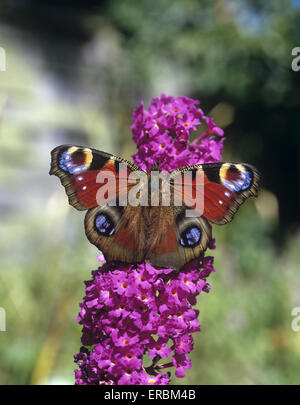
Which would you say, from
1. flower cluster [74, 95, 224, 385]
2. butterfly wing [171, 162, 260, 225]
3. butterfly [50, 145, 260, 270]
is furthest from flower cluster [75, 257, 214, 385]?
butterfly wing [171, 162, 260, 225]

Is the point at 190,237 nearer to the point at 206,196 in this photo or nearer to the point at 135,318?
the point at 206,196

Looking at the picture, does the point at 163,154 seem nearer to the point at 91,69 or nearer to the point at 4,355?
the point at 4,355

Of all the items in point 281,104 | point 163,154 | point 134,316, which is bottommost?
point 134,316

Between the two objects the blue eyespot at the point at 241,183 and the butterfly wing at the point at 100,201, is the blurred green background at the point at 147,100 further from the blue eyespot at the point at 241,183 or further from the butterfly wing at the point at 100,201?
the blue eyespot at the point at 241,183

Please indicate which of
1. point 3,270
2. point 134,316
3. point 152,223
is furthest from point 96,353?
point 3,270

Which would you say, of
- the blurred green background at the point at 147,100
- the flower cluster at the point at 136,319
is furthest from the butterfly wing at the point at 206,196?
the blurred green background at the point at 147,100

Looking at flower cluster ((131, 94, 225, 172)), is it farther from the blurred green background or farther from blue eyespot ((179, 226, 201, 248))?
the blurred green background
